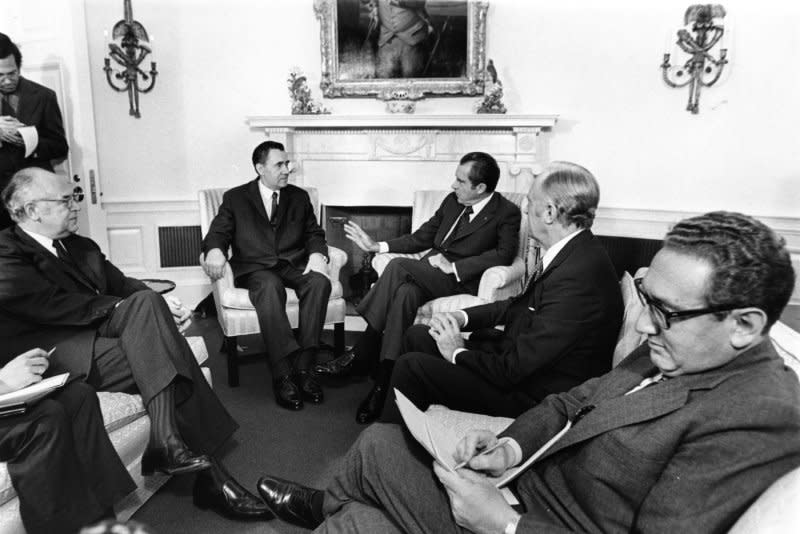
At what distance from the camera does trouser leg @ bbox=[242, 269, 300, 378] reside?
3.03 m

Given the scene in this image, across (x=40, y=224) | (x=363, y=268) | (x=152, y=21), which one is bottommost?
(x=363, y=268)

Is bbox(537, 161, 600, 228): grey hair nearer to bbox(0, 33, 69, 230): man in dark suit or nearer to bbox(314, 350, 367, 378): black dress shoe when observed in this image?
bbox(314, 350, 367, 378): black dress shoe

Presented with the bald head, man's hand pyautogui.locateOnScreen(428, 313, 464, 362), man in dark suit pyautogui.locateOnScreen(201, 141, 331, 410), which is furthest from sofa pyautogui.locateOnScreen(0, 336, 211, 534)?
man's hand pyautogui.locateOnScreen(428, 313, 464, 362)

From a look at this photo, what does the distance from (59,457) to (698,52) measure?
14.1ft

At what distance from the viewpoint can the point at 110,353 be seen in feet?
7.21

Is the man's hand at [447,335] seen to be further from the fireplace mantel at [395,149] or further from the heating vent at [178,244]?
the heating vent at [178,244]

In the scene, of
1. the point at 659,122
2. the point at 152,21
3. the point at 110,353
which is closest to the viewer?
the point at 110,353

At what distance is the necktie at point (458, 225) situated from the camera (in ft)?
11.6

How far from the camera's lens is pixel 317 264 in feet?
11.3

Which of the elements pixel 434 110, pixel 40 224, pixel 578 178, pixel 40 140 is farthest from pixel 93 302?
pixel 434 110

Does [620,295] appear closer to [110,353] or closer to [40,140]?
[110,353]

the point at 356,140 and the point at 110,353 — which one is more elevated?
the point at 356,140

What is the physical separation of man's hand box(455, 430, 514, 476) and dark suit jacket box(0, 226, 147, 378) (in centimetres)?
149

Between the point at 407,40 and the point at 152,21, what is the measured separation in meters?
2.01
